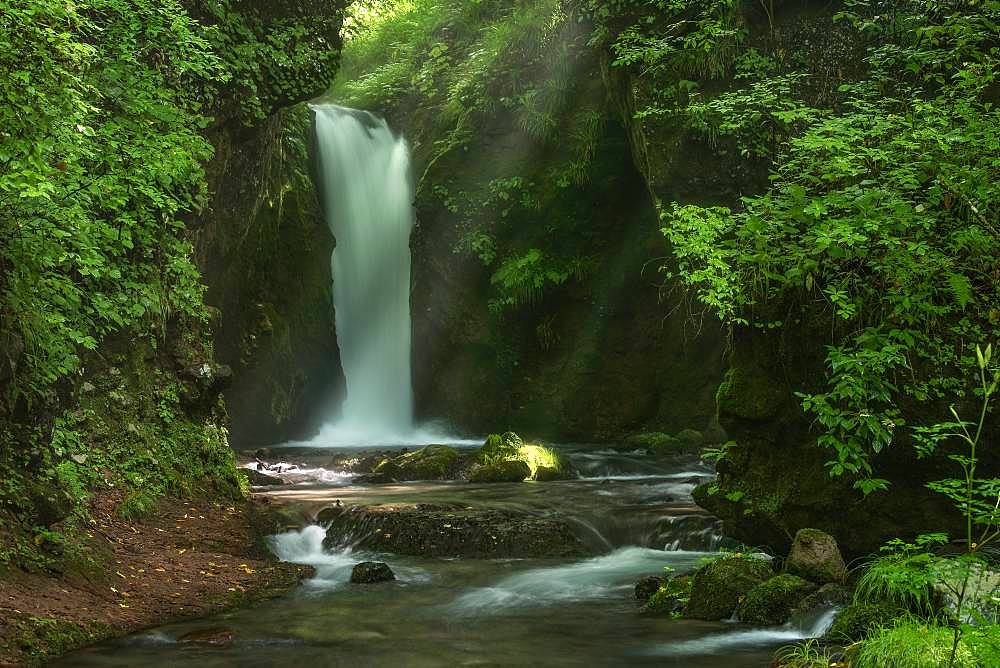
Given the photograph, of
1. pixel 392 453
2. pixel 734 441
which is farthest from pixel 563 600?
→ pixel 392 453

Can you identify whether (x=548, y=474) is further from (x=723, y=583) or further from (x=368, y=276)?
(x=368, y=276)

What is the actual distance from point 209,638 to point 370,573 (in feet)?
7.34

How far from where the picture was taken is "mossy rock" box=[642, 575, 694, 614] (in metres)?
6.95

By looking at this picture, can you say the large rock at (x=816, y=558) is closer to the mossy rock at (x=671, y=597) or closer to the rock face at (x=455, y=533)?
the mossy rock at (x=671, y=597)

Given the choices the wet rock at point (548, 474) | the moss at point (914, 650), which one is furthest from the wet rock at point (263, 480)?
the moss at point (914, 650)

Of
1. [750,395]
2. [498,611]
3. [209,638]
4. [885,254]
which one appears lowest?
[498,611]

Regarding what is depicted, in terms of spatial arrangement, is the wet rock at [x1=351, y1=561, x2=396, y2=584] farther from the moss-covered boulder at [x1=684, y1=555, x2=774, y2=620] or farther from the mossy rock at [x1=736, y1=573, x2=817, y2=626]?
the mossy rock at [x1=736, y1=573, x2=817, y2=626]

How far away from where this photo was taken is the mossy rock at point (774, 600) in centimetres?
632

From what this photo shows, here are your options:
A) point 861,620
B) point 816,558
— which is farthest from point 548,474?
point 861,620

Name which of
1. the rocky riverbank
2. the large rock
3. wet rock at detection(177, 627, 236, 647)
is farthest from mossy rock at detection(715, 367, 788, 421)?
wet rock at detection(177, 627, 236, 647)

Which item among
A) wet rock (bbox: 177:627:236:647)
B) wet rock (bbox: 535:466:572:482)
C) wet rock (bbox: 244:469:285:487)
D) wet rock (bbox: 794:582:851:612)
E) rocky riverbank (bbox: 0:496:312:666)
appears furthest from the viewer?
wet rock (bbox: 535:466:572:482)

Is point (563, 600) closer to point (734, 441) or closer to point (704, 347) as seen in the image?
point (734, 441)

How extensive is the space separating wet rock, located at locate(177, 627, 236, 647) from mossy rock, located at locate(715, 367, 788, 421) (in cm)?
429

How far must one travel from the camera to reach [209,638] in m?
6.08
